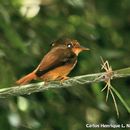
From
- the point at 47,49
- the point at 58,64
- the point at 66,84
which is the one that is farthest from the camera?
the point at 47,49

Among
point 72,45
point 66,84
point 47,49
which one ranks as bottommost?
point 66,84

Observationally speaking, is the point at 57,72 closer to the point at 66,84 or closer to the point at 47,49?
the point at 66,84

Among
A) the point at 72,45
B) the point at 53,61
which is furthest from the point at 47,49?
the point at 53,61

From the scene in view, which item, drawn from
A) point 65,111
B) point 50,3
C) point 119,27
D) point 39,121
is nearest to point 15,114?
point 39,121

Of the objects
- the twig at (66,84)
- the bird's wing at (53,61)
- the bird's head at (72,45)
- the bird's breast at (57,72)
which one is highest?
the bird's head at (72,45)

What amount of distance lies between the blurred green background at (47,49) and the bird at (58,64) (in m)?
1.10

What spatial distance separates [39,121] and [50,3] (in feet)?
4.07

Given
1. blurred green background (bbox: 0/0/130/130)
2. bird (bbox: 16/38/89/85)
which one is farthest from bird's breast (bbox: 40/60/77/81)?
blurred green background (bbox: 0/0/130/130)

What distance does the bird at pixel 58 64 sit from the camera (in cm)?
190

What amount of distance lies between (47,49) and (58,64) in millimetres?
1946

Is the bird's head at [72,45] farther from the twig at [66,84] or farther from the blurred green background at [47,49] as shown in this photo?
the blurred green background at [47,49]

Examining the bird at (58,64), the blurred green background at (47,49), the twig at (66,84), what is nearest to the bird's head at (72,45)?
the bird at (58,64)

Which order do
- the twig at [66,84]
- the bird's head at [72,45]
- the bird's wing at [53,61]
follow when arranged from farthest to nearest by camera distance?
the bird's head at [72,45] → the bird's wing at [53,61] → the twig at [66,84]

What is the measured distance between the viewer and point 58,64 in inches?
76.3
